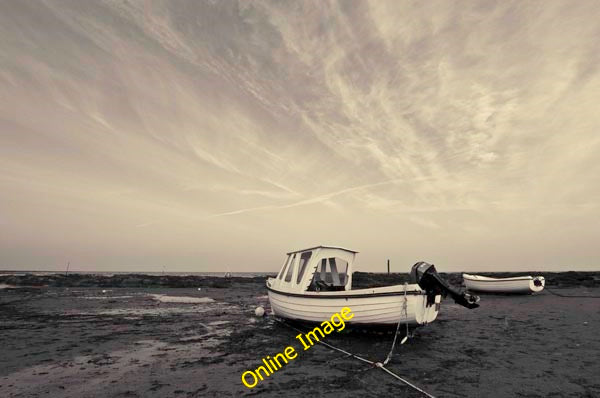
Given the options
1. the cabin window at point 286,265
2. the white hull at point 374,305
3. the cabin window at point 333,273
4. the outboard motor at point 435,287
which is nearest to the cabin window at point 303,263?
the cabin window at point 333,273

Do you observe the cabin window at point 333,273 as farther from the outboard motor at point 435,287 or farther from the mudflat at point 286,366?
the outboard motor at point 435,287

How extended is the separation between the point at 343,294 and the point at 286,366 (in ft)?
10.7

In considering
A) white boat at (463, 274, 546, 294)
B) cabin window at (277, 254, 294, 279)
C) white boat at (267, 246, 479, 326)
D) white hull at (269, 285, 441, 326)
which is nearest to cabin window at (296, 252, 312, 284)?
white boat at (267, 246, 479, 326)

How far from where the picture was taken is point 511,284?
29234 mm

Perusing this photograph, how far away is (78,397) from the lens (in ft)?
21.1

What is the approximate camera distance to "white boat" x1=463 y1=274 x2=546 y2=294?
2852 centimetres

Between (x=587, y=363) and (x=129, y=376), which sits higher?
(x=587, y=363)

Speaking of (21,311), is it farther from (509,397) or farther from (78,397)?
(509,397)

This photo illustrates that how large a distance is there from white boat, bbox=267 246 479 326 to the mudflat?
36.6 inches

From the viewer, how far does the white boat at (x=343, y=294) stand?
33.4ft

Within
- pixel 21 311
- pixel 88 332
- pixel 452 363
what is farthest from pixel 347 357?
pixel 21 311

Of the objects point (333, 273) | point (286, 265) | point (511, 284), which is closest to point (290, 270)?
point (286, 265)

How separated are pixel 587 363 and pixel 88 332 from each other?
Result: 634 inches

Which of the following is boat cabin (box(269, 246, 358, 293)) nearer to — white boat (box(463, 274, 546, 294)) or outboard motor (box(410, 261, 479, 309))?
outboard motor (box(410, 261, 479, 309))
